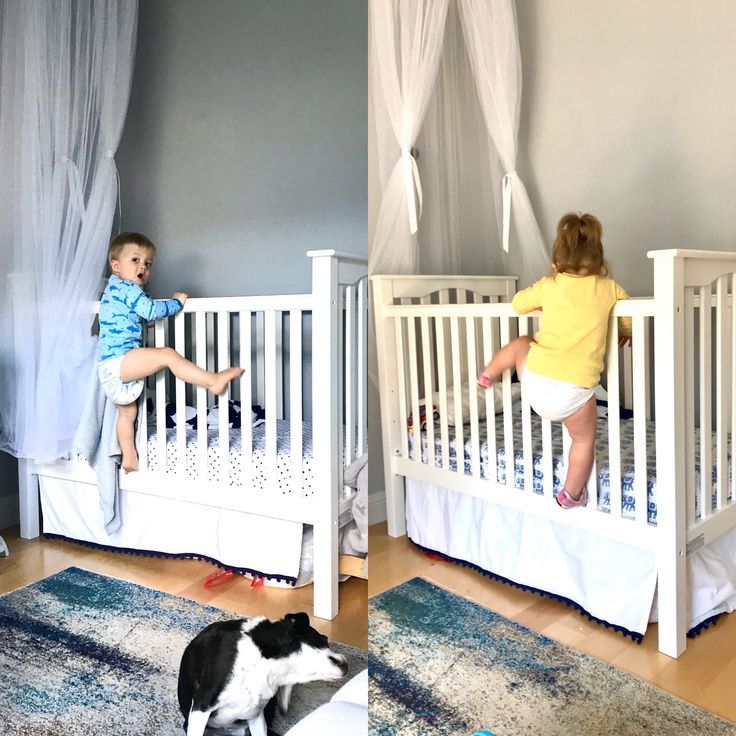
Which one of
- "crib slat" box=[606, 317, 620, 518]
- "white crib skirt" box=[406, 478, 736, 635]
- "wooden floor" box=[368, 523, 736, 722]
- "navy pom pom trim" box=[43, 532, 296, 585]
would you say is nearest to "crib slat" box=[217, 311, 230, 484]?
"navy pom pom trim" box=[43, 532, 296, 585]

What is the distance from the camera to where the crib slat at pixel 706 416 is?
1.29 metres

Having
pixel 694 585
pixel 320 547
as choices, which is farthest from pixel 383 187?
pixel 694 585

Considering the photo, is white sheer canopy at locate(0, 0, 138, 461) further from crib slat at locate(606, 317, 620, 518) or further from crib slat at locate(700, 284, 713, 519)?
crib slat at locate(700, 284, 713, 519)

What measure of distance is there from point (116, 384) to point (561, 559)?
3.13 ft

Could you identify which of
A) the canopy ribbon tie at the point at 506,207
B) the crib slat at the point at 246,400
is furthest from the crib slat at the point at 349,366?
the canopy ribbon tie at the point at 506,207

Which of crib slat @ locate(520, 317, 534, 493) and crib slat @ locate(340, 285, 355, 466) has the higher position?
crib slat @ locate(340, 285, 355, 466)

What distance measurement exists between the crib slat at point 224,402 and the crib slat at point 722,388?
102cm

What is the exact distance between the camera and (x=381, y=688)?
1140 mm

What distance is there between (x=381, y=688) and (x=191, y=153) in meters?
0.95

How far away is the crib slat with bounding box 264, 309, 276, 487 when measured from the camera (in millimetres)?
708

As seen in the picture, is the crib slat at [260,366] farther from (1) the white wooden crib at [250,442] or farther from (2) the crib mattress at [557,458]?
(2) the crib mattress at [557,458]

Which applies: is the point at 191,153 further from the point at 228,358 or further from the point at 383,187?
the point at 383,187

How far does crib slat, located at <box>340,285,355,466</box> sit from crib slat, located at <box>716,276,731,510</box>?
3.09 ft

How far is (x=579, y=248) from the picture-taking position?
119 centimetres
